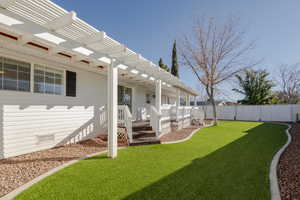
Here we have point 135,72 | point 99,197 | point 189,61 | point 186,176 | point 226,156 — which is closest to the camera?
point 99,197

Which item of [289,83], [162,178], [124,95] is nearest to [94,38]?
[162,178]

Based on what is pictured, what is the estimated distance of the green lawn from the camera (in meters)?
2.69

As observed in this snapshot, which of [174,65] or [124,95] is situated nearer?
[124,95]

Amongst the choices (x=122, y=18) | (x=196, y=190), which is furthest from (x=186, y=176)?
(x=122, y=18)

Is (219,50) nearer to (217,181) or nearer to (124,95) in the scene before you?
(124,95)

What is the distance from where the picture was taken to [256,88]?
79.9 feet

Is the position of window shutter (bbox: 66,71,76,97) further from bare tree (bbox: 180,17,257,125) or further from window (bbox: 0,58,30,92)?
bare tree (bbox: 180,17,257,125)

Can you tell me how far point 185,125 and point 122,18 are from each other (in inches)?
357

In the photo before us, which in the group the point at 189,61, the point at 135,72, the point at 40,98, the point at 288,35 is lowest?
the point at 40,98

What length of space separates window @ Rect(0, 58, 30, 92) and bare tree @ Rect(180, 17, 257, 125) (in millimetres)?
12361

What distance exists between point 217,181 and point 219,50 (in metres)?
12.9

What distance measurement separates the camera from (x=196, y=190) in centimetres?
284

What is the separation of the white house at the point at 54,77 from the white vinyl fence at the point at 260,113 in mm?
17329

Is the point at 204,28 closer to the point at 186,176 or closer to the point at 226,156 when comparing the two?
the point at 226,156
